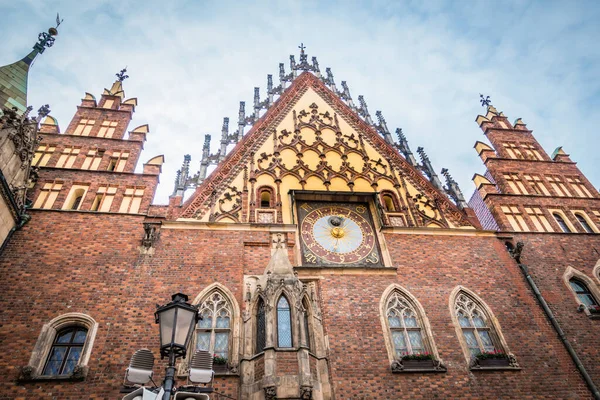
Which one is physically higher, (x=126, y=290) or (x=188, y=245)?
(x=188, y=245)

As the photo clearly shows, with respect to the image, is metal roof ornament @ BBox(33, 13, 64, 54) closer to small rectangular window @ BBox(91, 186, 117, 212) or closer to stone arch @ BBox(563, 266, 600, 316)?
Answer: small rectangular window @ BBox(91, 186, 117, 212)

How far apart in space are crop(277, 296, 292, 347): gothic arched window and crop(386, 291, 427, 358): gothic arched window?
2.67m

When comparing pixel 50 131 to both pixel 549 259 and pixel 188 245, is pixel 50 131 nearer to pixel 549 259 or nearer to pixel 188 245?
pixel 188 245

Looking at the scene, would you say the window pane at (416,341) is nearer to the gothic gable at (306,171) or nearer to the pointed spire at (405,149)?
the gothic gable at (306,171)

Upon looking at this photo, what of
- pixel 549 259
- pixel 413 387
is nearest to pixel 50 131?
pixel 413 387

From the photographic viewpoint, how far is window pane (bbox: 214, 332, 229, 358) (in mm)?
9203

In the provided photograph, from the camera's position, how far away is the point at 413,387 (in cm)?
911

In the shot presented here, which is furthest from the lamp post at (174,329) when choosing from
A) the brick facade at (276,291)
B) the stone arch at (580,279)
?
the stone arch at (580,279)

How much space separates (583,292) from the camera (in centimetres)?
1180

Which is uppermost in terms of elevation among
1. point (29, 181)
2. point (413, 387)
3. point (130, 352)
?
point (29, 181)

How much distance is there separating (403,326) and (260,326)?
3613 mm

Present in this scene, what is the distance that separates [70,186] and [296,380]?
835cm

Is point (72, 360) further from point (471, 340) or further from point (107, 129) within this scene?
point (471, 340)

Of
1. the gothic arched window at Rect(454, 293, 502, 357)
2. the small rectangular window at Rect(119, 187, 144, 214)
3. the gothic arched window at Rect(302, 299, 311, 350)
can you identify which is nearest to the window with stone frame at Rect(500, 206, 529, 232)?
the gothic arched window at Rect(454, 293, 502, 357)
